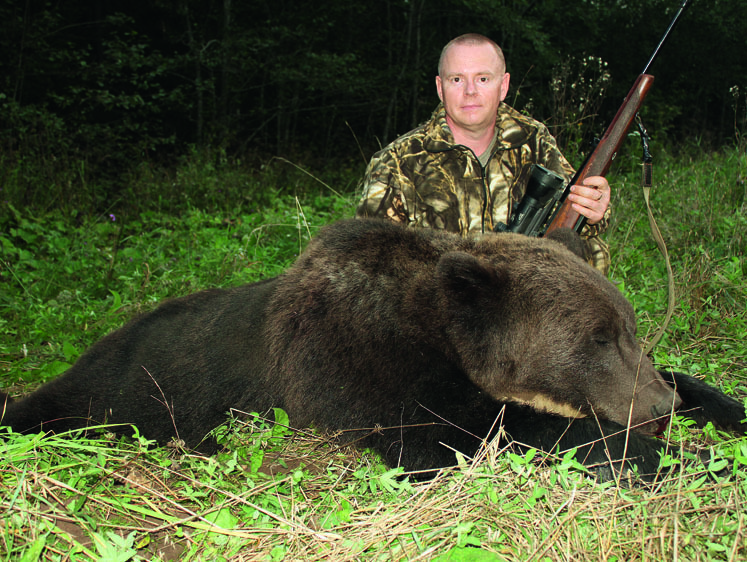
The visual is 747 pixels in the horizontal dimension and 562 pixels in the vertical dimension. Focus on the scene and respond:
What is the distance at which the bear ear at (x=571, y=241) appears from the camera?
9.25 feet

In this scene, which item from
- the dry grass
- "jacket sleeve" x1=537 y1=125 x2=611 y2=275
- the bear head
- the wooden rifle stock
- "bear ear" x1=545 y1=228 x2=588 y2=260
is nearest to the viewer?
the dry grass

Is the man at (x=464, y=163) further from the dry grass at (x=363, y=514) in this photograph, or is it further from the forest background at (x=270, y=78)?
the dry grass at (x=363, y=514)

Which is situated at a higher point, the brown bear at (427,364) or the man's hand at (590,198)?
the man's hand at (590,198)

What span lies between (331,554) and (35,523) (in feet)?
3.09

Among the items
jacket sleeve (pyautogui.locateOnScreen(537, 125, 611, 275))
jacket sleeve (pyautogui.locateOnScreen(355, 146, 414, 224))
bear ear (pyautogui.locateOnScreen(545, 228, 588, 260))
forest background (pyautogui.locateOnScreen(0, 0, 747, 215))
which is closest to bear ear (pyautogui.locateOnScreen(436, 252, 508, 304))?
bear ear (pyautogui.locateOnScreen(545, 228, 588, 260))

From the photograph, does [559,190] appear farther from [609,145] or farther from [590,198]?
[609,145]

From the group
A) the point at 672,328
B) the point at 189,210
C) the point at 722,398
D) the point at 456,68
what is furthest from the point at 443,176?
the point at 189,210

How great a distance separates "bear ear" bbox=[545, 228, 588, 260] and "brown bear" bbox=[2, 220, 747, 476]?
0.58 feet

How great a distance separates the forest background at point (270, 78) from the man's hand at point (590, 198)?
2174 millimetres

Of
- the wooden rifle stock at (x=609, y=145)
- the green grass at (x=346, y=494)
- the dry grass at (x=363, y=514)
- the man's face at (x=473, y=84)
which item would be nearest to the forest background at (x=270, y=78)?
the man's face at (x=473, y=84)

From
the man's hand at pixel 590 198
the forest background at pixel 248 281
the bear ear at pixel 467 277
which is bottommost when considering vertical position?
the forest background at pixel 248 281

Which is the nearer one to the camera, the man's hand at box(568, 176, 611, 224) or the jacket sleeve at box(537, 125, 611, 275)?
the man's hand at box(568, 176, 611, 224)

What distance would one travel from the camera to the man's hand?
3.66 m

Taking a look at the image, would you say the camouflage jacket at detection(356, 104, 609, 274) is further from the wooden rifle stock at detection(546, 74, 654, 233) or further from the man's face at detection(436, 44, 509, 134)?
the wooden rifle stock at detection(546, 74, 654, 233)
